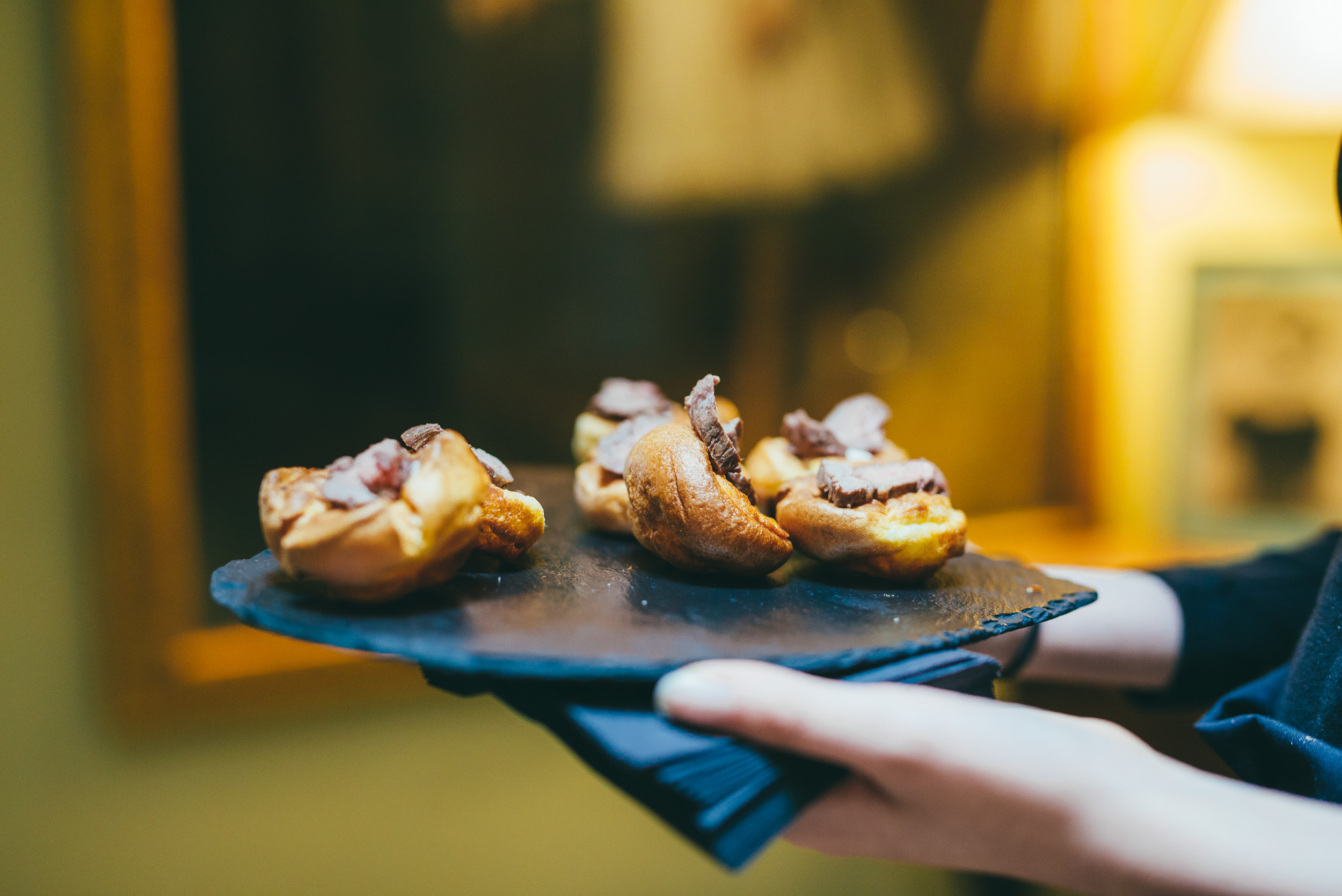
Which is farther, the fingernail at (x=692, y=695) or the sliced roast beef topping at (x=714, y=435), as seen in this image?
the sliced roast beef topping at (x=714, y=435)

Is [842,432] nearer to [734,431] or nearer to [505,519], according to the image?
[734,431]

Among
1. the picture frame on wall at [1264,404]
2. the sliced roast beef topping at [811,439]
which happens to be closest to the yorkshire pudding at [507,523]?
the sliced roast beef topping at [811,439]

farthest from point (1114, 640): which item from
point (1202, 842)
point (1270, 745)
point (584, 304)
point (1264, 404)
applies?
point (1264, 404)

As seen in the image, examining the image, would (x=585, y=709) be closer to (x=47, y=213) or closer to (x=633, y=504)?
(x=633, y=504)

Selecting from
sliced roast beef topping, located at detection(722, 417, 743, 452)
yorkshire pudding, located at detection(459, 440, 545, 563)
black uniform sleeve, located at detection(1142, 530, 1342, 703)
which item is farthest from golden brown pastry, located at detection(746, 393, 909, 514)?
black uniform sleeve, located at detection(1142, 530, 1342, 703)

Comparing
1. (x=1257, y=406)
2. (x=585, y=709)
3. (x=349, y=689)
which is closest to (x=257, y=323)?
(x=349, y=689)

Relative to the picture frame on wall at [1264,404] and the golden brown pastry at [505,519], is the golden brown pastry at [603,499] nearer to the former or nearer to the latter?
the golden brown pastry at [505,519]

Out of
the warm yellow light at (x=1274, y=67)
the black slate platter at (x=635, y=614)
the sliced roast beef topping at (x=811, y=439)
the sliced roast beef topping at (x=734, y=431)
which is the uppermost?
the warm yellow light at (x=1274, y=67)

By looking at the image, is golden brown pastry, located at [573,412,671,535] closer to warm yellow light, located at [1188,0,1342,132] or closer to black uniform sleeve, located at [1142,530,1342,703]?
black uniform sleeve, located at [1142,530,1342,703]
